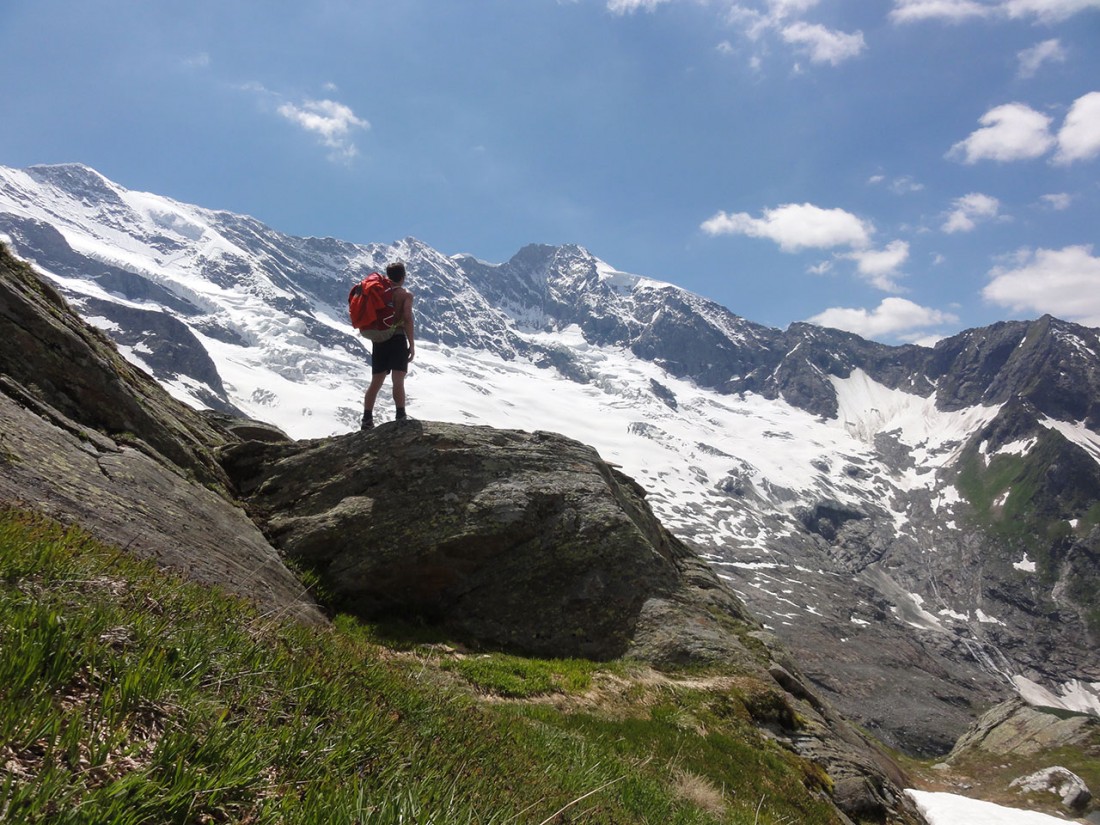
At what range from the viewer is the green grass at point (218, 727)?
2631mm

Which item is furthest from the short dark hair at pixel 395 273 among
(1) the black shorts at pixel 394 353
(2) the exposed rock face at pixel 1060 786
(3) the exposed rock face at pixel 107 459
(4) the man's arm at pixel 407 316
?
(2) the exposed rock face at pixel 1060 786

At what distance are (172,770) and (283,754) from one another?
0.77 m

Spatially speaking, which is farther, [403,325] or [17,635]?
[403,325]

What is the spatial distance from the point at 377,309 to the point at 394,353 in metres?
1.23

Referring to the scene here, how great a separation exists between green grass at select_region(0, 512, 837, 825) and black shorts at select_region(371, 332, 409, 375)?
1088 centimetres

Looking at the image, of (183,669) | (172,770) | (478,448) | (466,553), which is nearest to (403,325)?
(478,448)

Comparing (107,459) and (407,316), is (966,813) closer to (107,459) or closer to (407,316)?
(407,316)

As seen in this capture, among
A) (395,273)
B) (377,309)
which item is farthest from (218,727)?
(395,273)

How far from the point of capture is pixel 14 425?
8.93 meters

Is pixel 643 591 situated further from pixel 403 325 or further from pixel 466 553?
pixel 403 325

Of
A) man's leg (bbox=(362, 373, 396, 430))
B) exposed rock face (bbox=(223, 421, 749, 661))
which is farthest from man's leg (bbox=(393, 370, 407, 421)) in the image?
exposed rock face (bbox=(223, 421, 749, 661))

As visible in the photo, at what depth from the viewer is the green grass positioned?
2.63m

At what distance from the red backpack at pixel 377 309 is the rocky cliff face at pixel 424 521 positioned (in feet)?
8.58

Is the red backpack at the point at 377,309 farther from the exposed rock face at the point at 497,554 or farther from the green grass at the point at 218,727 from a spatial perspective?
the green grass at the point at 218,727
